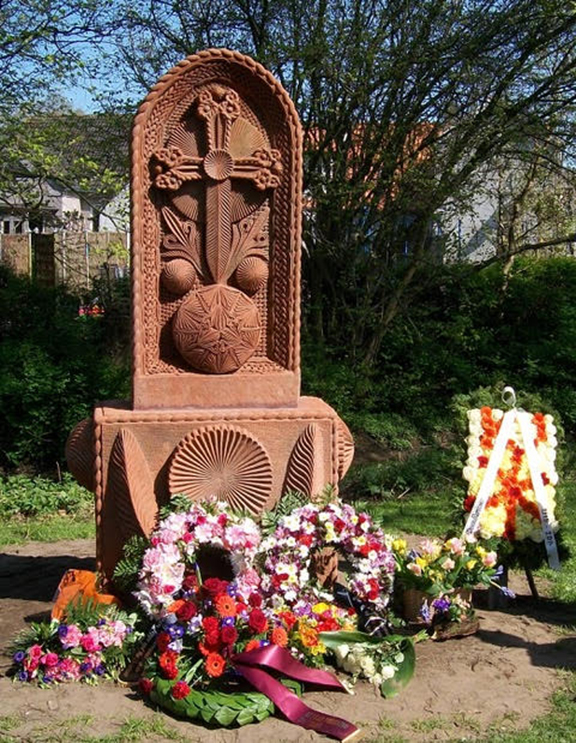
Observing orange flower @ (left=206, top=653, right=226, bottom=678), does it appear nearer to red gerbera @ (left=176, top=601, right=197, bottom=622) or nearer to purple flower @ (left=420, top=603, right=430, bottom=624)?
red gerbera @ (left=176, top=601, right=197, bottom=622)

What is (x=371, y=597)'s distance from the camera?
4.39m

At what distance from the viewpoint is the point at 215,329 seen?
15.9ft

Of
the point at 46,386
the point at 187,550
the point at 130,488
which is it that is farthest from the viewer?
the point at 46,386

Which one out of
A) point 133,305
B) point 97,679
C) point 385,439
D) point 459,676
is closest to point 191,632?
point 97,679

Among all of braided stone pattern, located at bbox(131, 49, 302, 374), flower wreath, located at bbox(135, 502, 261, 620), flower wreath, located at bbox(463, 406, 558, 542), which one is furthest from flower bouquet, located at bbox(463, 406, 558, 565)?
flower wreath, located at bbox(135, 502, 261, 620)

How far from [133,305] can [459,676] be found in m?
2.47

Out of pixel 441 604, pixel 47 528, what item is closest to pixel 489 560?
pixel 441 604

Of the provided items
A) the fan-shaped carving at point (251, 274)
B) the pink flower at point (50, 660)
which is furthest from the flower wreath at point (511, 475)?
the pink flower at point (50, 660)

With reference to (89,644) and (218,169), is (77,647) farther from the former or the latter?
(218,169)

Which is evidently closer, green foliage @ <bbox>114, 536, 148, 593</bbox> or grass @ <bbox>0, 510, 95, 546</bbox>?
green foliage @ <bbox>114, 536, 148, 593</bbox>

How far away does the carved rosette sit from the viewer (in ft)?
15.9

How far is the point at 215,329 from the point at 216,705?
1.99 m

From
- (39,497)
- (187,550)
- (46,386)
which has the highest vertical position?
(46,386)

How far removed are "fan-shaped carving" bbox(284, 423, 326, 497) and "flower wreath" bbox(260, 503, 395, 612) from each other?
0.26 m
